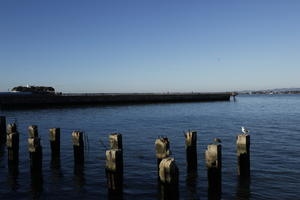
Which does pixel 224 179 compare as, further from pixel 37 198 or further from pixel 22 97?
pixel 22 97

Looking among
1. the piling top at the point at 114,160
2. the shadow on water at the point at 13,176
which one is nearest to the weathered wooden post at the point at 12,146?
the shadow on water at the point at 13,176

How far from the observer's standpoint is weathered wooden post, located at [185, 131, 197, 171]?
16391 millimetres

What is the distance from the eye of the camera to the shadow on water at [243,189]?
13398 millimetres

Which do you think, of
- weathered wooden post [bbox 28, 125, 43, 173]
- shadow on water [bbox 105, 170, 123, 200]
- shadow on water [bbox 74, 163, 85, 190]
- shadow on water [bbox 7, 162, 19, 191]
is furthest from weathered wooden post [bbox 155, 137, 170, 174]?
shadow on water [bbox 7, 162, 19, 191]

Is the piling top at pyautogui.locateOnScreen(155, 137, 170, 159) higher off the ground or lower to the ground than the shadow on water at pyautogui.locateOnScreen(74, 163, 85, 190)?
higher

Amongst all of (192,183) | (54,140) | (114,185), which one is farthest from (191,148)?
(54,140)

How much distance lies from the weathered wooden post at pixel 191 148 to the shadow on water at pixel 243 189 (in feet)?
8.20

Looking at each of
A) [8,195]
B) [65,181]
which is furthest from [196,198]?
[8,195]

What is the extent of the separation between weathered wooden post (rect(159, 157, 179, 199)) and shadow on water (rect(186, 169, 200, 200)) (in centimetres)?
313

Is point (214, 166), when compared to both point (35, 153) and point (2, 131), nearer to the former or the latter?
point (35, 153)

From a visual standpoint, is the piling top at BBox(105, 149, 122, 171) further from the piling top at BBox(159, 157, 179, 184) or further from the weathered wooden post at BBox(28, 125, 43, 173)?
the weathered wooden post at BBox(28, 125, 43, 173)

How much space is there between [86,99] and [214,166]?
6143cm

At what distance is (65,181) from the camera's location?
15336 millimetres

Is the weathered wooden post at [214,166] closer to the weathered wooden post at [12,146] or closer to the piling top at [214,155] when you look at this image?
the piling top at [214,155]
